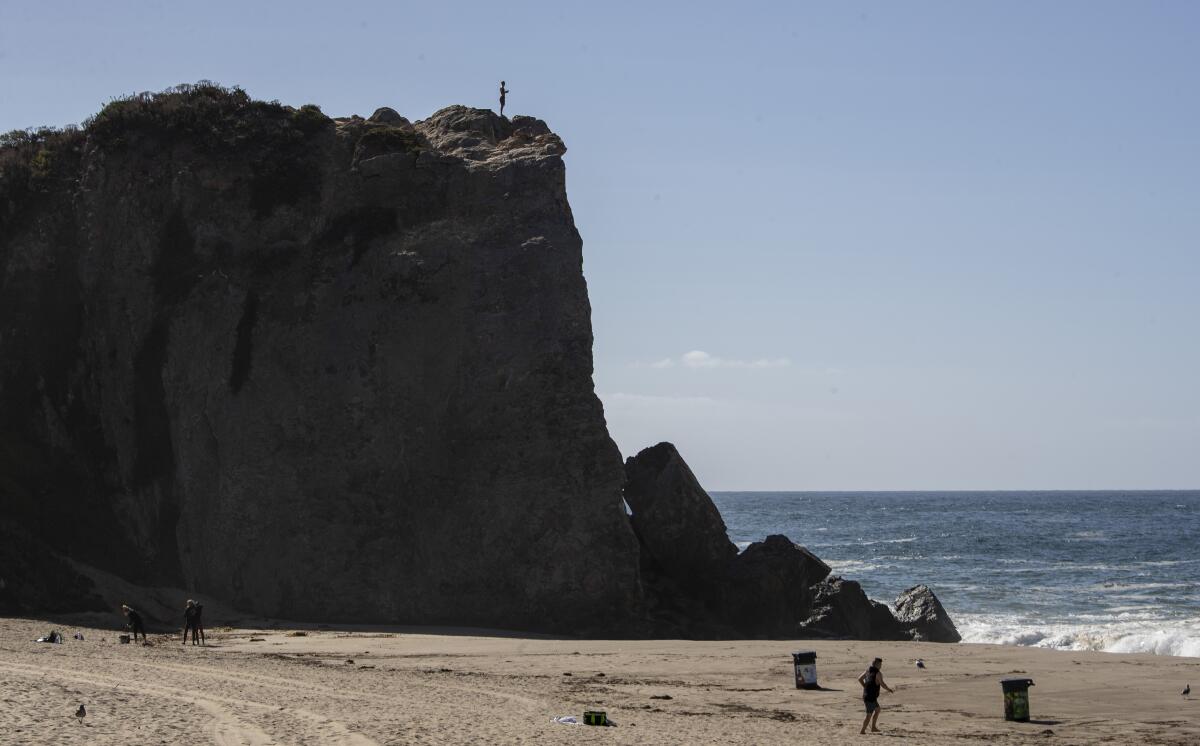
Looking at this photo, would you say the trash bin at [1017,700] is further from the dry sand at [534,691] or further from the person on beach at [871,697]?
the person on beach at [871,697]

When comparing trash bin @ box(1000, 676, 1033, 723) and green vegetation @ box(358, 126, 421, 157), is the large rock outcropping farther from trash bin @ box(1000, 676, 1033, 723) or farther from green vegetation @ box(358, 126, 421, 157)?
trash bin @ box(1000, 676, 1033, 723)

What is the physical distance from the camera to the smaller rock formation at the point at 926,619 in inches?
1436

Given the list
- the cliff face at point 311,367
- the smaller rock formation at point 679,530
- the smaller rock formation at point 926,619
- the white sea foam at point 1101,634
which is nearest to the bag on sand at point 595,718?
the cliff face at point 311,367

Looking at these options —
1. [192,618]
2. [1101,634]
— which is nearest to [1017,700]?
[192,618]

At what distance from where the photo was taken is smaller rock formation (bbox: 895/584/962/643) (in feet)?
120

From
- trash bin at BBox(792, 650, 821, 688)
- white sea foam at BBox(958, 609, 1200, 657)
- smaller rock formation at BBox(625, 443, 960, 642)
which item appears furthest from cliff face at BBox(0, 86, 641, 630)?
white sea foam at BBox(958, 609, 1200, 657)

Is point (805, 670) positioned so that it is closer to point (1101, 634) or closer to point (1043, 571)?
point (1101, 634)

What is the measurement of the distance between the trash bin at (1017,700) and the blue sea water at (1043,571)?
18470mm

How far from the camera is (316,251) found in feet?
125

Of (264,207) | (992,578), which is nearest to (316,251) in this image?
(264,207)

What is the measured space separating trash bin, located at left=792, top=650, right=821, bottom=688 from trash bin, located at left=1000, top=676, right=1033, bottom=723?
4.27m

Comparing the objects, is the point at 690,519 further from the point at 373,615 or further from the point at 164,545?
the point at 164,545

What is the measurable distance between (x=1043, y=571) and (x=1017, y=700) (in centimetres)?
4524

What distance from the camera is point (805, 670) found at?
24.1m
